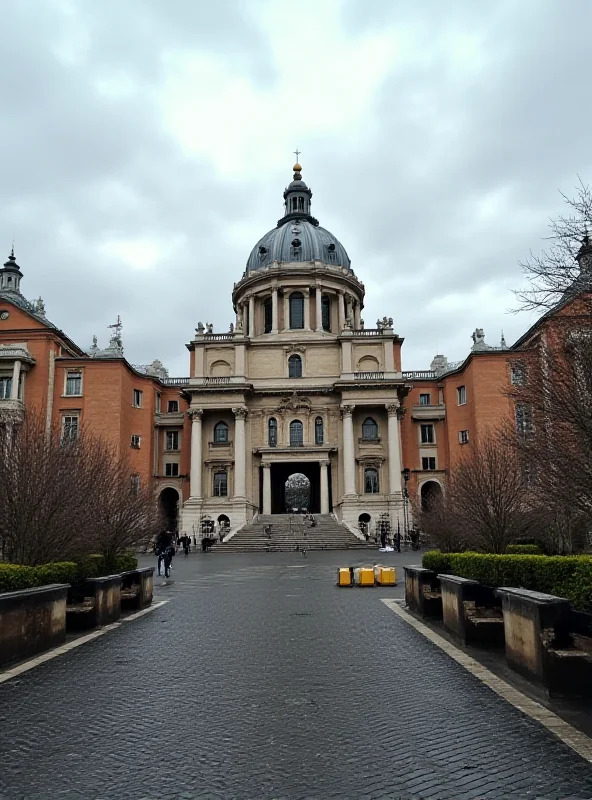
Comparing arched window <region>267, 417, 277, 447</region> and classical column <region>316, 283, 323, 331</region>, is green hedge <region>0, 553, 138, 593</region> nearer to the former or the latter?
arched window <region>267, 417, 277, 447</region>

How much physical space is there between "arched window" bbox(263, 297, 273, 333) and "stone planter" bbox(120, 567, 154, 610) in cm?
5710

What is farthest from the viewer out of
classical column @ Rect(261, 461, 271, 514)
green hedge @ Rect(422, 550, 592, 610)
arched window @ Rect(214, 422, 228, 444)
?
arched window @ Rect(214, 422, 228, 444)

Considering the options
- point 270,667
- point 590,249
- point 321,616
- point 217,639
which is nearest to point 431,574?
point 321,616

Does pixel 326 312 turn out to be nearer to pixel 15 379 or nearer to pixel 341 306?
pixel 341 306

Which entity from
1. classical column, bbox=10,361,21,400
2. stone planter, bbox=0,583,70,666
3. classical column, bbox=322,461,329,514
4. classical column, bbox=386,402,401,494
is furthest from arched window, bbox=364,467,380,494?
stone planter, bbox=0,583,70,666

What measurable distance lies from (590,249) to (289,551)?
38.9m

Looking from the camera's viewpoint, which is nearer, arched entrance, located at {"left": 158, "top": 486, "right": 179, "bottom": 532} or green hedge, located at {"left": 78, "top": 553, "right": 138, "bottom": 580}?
green hedge, located at {"left": 78, "top": 553, "right": 138, "bottom": 580}

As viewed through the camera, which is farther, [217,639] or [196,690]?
[217,639]

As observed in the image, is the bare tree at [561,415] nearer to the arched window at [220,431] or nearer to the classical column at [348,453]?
the classical column at [348,453]

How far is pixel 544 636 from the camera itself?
805 centimetres

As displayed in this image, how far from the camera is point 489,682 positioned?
882 cm

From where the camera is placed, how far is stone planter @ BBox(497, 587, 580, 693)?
26.1 feet

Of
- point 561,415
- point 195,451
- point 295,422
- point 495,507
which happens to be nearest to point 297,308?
point 295,422

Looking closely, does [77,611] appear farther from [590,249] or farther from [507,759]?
[590,249]
